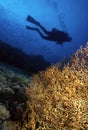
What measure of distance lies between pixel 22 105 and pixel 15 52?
16.1 metres

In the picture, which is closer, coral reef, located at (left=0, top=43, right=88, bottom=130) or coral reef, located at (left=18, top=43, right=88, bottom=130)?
coral reef, located at (left=18, top=43, right=88, bottom=130)

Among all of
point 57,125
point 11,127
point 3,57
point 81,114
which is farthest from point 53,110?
point 3,57

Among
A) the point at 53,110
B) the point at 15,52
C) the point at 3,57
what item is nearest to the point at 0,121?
the point at 53,110

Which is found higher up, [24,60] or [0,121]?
[24,60]

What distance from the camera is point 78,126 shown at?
15.1ft

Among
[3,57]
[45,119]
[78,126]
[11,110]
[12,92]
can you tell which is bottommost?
[78,126]

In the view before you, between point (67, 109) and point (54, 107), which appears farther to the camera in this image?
point (54, 107)

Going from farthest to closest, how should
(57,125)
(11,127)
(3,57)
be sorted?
(3,57), (11,127), (57,125)

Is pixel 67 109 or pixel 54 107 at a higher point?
pixel 54 107

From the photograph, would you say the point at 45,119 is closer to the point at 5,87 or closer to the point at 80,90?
the point at 80,90

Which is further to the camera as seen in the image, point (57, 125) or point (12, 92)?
point (12, 92)

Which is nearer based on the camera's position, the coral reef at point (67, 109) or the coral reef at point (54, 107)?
the coral reef at point (67, 109)

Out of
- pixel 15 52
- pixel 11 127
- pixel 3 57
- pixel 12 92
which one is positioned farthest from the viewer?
pixel 15 52

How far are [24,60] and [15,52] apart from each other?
4.56 feet
